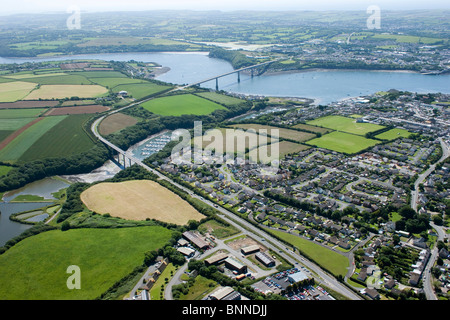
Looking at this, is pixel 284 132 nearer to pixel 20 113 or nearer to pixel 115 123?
pixel 115 123

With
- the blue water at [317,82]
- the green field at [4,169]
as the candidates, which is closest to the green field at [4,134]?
the green field at [4,169]

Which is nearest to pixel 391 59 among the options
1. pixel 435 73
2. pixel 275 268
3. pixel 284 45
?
pixel 435 73

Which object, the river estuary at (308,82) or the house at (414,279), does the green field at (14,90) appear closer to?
the river estuary at (308,82)

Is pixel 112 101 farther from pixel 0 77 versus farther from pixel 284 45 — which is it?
pixel 284 45

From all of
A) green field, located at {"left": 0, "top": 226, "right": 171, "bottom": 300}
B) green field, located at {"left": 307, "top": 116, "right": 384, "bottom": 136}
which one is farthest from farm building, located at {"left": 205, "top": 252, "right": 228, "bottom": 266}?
green field, located at {"left": 307, "top": 116, "right": 384, "bottom": 136}

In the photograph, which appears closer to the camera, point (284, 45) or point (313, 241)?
point (313, 241)
